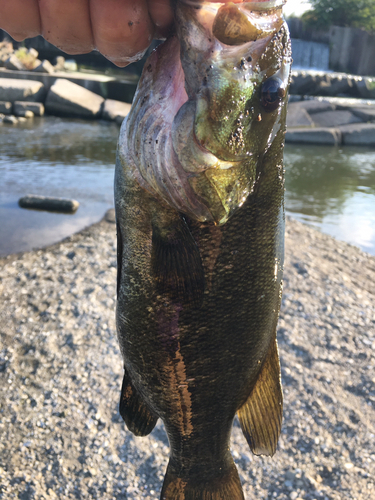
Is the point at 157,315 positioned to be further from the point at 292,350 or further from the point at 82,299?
the point at 82,299

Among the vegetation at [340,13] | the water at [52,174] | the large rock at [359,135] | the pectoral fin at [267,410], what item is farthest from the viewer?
the vegetation at [340,13]

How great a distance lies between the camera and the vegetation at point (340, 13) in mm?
25266

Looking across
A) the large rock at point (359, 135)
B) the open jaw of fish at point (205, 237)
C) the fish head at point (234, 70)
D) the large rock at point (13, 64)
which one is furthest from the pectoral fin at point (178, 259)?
the large rock at point (13, 64)

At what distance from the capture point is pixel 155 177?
1.25 metres

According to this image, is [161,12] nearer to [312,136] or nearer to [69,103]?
[312,136]

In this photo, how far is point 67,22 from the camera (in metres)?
1.26

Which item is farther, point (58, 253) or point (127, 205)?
point (58, 253)

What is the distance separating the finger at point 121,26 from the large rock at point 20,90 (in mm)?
13230

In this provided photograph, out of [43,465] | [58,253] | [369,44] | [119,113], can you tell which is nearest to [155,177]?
[43,465]

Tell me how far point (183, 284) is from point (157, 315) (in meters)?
0.16

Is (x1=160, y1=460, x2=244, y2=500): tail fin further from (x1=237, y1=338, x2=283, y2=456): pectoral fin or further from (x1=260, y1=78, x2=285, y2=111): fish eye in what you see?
(x1=260, y1=78, x2=285, y2=111): fish eye

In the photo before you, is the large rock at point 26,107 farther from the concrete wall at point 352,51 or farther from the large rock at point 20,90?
→ the concrete wall at point 352,51

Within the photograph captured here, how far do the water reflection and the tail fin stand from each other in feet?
18.5

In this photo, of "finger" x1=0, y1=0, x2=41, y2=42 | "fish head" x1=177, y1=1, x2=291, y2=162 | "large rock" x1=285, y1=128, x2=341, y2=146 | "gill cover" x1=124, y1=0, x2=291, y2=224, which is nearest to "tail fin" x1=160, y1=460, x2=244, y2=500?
"gill cover" x1=124, y1=0, x2=291, y2=224
